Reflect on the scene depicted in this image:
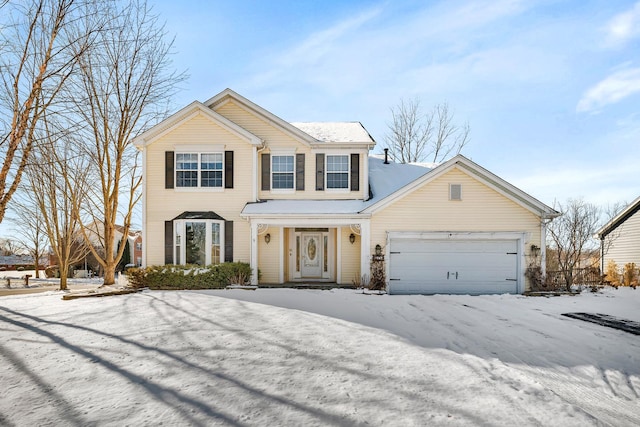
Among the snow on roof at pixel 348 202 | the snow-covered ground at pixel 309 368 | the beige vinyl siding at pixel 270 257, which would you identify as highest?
the snow on roof at pixel 348 202

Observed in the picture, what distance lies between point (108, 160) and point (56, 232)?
674 cm

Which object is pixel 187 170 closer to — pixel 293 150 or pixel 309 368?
pixel 293 150

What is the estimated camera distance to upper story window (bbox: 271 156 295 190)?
1509 centimetres

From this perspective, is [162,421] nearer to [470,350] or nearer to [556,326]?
[470,350]

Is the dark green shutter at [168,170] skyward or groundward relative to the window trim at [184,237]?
skyward

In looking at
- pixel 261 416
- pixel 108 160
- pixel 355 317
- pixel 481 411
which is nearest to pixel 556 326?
pixel 355 317

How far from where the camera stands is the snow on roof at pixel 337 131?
15.3 metres

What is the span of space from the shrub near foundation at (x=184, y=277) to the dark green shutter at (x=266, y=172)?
137 inches

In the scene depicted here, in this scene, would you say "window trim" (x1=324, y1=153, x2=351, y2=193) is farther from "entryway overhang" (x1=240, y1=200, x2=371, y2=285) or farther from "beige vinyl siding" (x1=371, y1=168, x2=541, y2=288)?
"beige vinyl siding" (x1=371, y1=168, x2=541, y2=288)

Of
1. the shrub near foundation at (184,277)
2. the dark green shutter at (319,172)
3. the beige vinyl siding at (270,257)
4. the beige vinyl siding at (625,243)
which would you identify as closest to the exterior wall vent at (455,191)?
the dark green shutter at (319,172)

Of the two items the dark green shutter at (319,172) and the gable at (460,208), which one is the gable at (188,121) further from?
the gable at (460,208)

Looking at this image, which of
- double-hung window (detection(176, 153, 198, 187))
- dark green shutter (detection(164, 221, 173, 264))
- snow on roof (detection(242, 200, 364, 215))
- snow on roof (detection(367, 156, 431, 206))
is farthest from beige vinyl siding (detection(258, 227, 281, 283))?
snow on roof (detection(367, 156, 431, 206))

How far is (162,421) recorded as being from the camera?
11.6ft

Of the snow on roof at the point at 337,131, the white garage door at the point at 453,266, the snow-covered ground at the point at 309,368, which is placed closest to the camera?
the snow-covered ground at the point at 309,368
